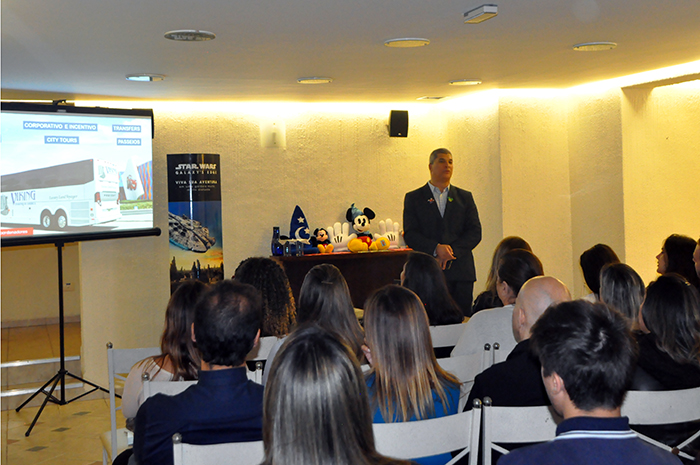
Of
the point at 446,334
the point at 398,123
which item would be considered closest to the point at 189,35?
the point at 446,334

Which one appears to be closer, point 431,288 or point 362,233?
point 431,288

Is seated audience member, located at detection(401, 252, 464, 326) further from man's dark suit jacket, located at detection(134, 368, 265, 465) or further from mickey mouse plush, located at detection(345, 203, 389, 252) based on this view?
mickey mouse plush, located at detection(345, 203, 389, 252)

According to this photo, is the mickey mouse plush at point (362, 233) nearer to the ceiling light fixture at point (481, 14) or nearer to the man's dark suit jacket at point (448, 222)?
the man's dark suit jacket at point (448, 222)

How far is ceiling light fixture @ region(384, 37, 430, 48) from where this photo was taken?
426 centimetres

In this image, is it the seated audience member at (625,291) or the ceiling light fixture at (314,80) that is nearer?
the seated audience member at (625,291)

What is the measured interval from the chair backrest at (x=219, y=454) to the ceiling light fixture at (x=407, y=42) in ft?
10.3

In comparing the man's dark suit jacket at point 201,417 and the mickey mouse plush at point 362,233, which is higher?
the mickey mouse plush at point 362,233

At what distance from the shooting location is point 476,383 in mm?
2391

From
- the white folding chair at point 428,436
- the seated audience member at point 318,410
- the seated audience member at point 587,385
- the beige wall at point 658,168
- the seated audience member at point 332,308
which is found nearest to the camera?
the seated audience member at point 318,410

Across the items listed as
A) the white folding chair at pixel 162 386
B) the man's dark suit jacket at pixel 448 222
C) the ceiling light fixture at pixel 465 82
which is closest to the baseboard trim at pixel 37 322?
the man's dark suit jacket at pixel 448 222

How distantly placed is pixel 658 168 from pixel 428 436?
5.96 metres

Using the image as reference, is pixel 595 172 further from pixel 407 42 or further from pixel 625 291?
pixel 625 291

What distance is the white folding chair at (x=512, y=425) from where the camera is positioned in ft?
6.60

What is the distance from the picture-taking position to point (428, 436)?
189 cm
